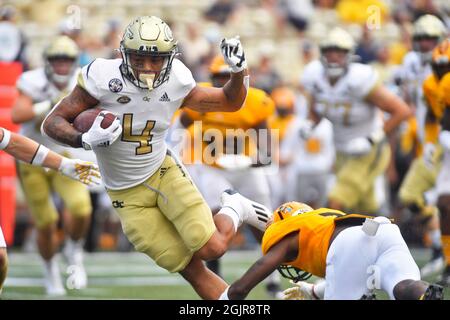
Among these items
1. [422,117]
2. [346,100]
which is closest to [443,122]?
[422,117]

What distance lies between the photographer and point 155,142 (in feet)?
19.5

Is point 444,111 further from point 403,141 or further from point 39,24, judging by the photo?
point 39,24

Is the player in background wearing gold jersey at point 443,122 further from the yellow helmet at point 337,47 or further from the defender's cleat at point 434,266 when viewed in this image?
the yellow helmet at point 337,47

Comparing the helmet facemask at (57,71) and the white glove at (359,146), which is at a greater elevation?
the helmet facemask at (57,71)

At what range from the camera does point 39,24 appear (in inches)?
536

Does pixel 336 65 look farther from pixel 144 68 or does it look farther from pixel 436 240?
pixel 144 68

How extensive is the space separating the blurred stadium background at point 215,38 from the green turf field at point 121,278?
22 mm

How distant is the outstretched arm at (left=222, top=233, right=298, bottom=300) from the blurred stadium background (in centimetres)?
454

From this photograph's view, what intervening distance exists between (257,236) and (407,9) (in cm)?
621

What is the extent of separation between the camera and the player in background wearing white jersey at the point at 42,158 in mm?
5843

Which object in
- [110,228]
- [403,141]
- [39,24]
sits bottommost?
[110,228]

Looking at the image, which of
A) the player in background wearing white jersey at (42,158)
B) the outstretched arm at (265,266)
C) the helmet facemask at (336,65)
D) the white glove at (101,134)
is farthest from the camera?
the helmet facemask at (336,65)

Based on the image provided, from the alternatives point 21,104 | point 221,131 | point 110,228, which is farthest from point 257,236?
point 110,228

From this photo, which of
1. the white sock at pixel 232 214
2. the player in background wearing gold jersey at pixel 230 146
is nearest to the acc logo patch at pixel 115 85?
the white sock at pixel 232 214
